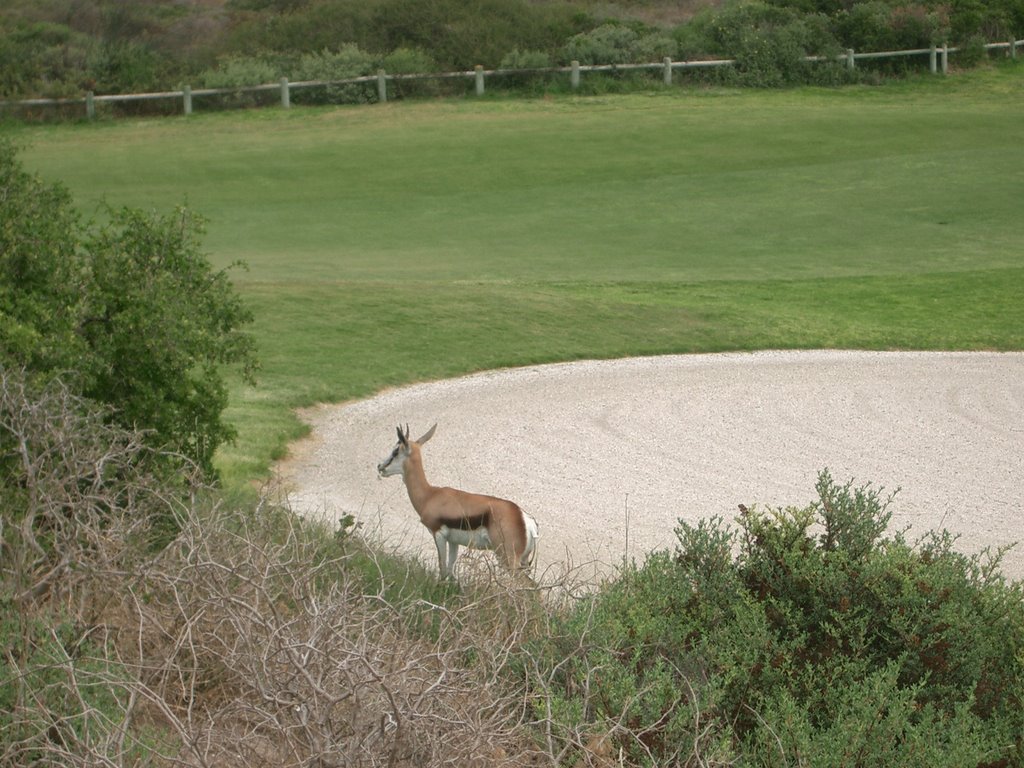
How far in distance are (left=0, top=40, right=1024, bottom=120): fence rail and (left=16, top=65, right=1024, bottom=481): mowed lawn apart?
1485 mm

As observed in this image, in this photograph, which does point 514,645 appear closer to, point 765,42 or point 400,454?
point 400,454

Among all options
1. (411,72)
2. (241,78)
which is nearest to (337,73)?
(411,72)

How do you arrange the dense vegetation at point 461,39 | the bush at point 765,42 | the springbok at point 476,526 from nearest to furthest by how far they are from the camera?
the springbok at point 476,526
the bush at point 765,42
the dense vegetation at point 461,39

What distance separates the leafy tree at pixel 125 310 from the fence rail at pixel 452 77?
34.5m

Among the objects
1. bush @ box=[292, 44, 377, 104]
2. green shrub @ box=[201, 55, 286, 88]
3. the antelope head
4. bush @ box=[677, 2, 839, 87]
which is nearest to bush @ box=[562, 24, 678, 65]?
bush @ box=[677, 2, 839, 87]

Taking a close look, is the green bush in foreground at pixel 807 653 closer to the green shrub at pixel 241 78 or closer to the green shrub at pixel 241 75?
the green shrub at pixel 241 78

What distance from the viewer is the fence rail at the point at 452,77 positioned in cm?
4491

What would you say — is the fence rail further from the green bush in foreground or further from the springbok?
the green bush in foreground

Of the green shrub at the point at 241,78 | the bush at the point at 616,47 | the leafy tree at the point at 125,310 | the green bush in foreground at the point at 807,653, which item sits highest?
the bush at the point at 616,47

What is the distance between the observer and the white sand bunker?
1263 cm

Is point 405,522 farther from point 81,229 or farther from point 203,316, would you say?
point 81,229

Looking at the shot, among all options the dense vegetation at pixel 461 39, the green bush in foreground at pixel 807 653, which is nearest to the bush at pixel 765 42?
the dense vegetation at pixel 461 39

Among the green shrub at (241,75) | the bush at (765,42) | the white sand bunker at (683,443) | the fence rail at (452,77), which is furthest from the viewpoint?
the bush at (765,42)

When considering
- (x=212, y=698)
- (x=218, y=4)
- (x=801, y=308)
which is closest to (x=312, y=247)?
(x=801, y=308)
